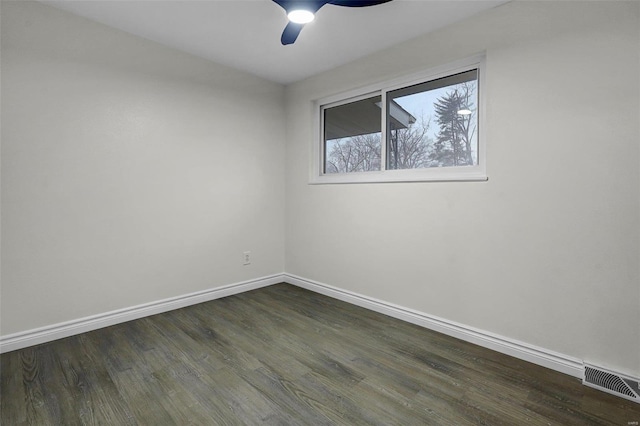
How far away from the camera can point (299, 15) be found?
69.7 inches

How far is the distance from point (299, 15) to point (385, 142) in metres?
1.49

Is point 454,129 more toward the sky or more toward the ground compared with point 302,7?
more toward the ground

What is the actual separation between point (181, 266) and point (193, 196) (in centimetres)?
69

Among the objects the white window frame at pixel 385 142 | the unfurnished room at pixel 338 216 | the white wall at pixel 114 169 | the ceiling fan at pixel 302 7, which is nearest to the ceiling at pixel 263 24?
the unfurnished room at pixel 338 216

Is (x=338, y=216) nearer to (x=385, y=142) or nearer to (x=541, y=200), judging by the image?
(x=385, y=142)

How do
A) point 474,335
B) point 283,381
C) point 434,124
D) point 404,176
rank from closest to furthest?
point 283,381, point 474,335, point 434,124, point 404,176

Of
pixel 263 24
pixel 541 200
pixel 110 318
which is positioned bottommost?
pixel 110 318

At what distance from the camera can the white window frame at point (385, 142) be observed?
2361 mm

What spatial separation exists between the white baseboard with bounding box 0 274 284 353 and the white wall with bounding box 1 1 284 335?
0.06 meters

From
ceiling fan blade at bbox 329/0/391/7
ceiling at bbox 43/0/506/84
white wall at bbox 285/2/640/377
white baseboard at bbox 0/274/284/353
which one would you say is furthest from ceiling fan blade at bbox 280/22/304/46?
white baseboard at bbox 0/274/284/353

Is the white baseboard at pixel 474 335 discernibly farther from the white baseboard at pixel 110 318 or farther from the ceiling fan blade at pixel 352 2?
the ceiling fan blade at pixel 352 2

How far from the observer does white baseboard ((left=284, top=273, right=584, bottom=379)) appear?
195 centimetres

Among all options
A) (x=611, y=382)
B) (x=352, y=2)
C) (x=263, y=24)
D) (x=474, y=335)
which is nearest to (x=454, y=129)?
(x=352, y=2)

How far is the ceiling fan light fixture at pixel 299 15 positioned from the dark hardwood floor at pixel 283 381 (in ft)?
6.93
